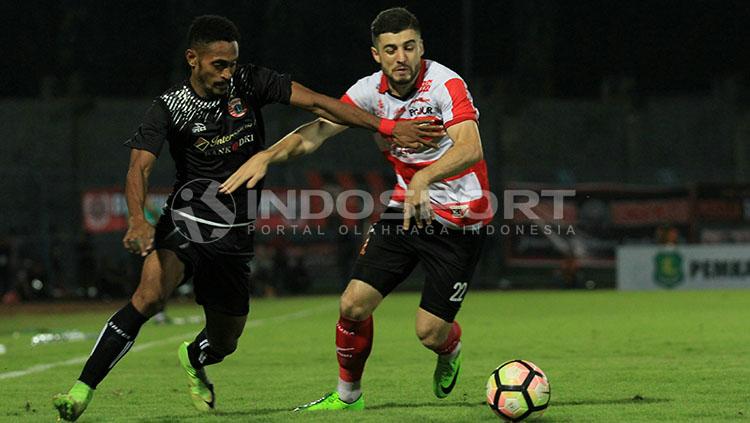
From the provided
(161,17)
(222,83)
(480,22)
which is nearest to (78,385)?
(222,83)

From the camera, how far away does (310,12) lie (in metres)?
37.6

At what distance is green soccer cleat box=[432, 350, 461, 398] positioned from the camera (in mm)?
7777

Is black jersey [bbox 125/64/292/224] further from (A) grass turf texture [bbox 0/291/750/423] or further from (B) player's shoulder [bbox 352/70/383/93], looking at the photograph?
(A) grass turf texture [bbox 0/291/750/423]

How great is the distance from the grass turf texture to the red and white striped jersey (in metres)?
1.20

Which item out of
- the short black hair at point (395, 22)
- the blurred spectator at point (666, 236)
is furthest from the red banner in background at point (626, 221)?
the short black hair at point (395, 22)

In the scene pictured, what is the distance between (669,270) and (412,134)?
21347mm

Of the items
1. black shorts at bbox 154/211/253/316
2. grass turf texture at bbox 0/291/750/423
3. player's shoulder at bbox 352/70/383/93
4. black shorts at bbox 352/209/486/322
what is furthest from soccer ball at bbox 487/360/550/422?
player's shoulder at bbox 352/70/383/93

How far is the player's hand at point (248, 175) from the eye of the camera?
655 cm

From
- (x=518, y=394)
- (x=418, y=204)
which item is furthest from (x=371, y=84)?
(x=518, y=394)

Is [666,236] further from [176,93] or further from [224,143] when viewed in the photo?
[176,93]

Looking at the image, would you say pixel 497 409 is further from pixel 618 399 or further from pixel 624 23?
pixel 624 23

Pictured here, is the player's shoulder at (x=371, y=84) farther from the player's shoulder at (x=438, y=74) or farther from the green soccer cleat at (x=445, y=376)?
the green soccer cleat at (x=445, y=376)

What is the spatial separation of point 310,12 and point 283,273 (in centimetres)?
1212

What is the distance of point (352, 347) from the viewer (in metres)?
7.45
